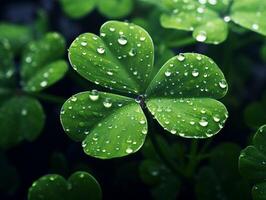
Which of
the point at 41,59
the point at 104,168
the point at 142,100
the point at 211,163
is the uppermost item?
the point at 142,100

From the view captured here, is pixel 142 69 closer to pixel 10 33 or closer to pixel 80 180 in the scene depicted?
pixel 80 180

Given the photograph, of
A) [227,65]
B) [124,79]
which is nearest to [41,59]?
[124,79]

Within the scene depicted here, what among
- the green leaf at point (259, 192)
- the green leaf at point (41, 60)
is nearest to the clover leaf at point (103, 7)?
the green leaf at point (41, 60)

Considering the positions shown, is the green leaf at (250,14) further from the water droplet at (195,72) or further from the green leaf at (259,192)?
the green leaf at (259,192)

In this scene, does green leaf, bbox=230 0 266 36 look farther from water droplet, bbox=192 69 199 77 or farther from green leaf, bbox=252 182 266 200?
green leaf, bbox=252 182 266 200

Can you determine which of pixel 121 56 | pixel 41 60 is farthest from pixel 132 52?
pixel 41 60

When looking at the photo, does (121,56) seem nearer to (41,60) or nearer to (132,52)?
(132,52)

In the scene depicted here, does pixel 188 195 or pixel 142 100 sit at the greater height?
pixel 142 100
